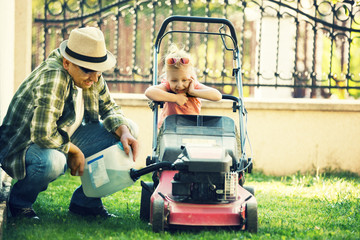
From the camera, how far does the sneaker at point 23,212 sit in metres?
4.05

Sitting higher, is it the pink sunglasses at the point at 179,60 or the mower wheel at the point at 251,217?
the pink sunglasses at the point at 179,60

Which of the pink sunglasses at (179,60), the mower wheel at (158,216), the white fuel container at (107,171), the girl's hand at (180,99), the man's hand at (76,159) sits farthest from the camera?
the girl's hand at (180,99)

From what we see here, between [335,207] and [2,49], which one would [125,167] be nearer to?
[2,49]

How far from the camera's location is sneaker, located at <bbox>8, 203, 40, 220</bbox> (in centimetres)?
405

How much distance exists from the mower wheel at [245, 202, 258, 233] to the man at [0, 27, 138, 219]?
0.96 metres

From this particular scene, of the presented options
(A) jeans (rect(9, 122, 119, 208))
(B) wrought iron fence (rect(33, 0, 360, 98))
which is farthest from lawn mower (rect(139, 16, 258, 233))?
(B) wrought iron fence (rect(33, 0, 360, 98))

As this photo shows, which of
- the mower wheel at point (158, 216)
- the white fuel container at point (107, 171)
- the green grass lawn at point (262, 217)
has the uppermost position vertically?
the white fuel container at point (107, 171)

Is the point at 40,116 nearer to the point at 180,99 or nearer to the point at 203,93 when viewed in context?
the point at 180,99

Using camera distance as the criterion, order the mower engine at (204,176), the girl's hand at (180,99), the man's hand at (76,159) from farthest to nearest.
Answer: the girl's hand at (180,99)
the man's hand at (76,159)
the mower engine at (204,176)

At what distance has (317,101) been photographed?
22.6ft

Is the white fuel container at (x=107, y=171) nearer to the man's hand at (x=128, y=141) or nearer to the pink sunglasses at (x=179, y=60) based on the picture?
the man's hand at (x=128, y=141)

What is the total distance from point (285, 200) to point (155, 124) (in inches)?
58.4

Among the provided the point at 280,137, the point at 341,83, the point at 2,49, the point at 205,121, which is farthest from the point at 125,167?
the point at 341,83

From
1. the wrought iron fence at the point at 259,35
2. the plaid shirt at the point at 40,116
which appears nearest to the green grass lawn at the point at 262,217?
the plaid shirt at the point at 40,116
